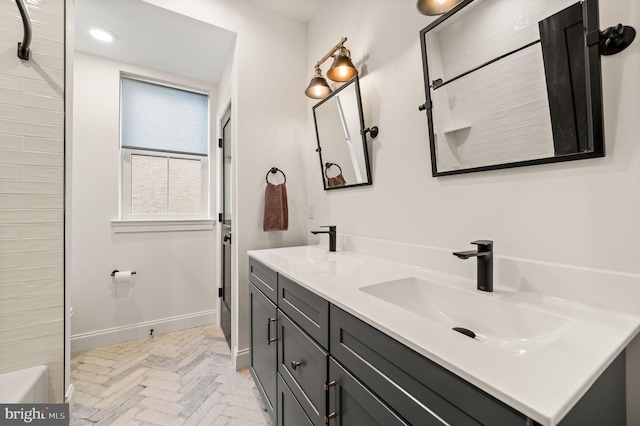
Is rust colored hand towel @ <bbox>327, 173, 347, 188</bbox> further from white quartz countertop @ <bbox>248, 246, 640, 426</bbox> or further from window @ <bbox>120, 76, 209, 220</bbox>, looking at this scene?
window @ <bbox>120, 76, 209, 220</bbox>

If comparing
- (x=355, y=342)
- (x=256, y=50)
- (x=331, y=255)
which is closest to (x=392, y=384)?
(x=355, y=342)

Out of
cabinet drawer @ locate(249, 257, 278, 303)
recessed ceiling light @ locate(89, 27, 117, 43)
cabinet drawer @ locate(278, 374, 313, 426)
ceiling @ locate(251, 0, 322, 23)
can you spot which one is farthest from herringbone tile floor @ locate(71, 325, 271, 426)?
ceiling @ locate(251, 0, 322, 23)

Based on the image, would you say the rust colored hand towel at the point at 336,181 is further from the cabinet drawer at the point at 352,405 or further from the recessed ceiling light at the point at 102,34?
the recessed ceiling light at the point at 102,34

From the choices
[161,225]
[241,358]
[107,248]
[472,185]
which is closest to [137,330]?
[107,248]

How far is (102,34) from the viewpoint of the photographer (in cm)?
199

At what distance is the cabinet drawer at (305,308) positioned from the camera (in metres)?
0.87

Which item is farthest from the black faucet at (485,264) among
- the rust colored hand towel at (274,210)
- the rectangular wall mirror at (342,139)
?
the rust colored hand towel at (274,210)

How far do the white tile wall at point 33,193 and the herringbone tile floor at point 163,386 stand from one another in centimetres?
39

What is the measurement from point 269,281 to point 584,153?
4.39ft

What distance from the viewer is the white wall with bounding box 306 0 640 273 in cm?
69

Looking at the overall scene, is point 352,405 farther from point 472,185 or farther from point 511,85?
point 511,85

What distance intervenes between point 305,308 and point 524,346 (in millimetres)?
688

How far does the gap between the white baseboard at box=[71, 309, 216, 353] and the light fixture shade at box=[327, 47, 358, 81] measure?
2.58 metres
